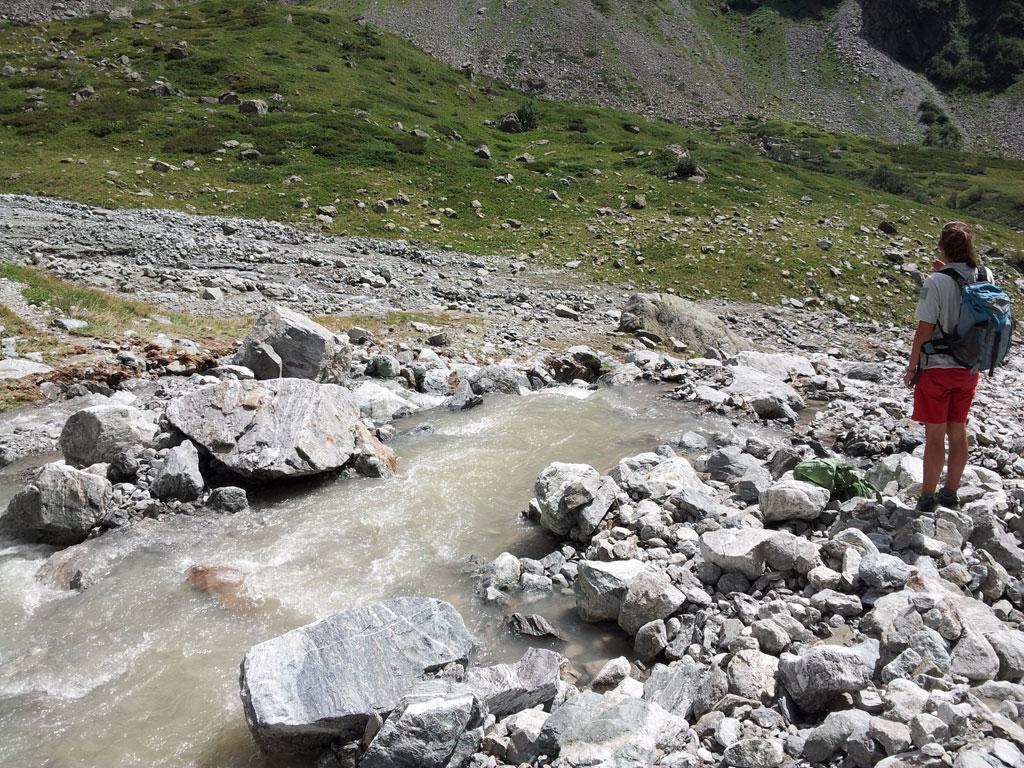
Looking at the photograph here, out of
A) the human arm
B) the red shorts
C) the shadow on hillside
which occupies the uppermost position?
the shadow on hillside

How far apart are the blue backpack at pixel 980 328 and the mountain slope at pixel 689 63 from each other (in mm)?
90494

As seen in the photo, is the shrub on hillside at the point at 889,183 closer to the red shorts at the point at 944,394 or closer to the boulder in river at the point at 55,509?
the red shorts at the point at 944,394

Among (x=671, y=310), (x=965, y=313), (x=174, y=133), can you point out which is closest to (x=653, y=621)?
(x=965, y=313)

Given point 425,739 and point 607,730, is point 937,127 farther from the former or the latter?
point 425,739

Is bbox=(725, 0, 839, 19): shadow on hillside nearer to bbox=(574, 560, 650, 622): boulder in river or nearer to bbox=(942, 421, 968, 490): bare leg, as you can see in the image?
bbox=(942, 421, 968, 490): bare leg

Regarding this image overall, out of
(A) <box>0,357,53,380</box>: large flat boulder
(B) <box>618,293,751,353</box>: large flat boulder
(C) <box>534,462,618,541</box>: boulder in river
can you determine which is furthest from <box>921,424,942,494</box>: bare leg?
(A) <box>0,357,53,380</box>: large flat boulder

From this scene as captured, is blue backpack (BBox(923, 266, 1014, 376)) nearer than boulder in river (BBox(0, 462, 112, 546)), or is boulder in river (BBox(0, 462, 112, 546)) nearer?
blue backpack (BBox(923, 266, 1014, 376))

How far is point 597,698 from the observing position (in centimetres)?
509

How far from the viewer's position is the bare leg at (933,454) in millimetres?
7422

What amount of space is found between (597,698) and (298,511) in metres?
5.63

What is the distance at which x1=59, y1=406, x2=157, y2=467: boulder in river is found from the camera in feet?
31.3

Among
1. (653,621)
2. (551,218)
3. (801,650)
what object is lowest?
(653,621)

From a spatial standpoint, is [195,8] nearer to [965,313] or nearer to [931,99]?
[965,313]

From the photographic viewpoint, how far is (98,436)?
31.3 feet
